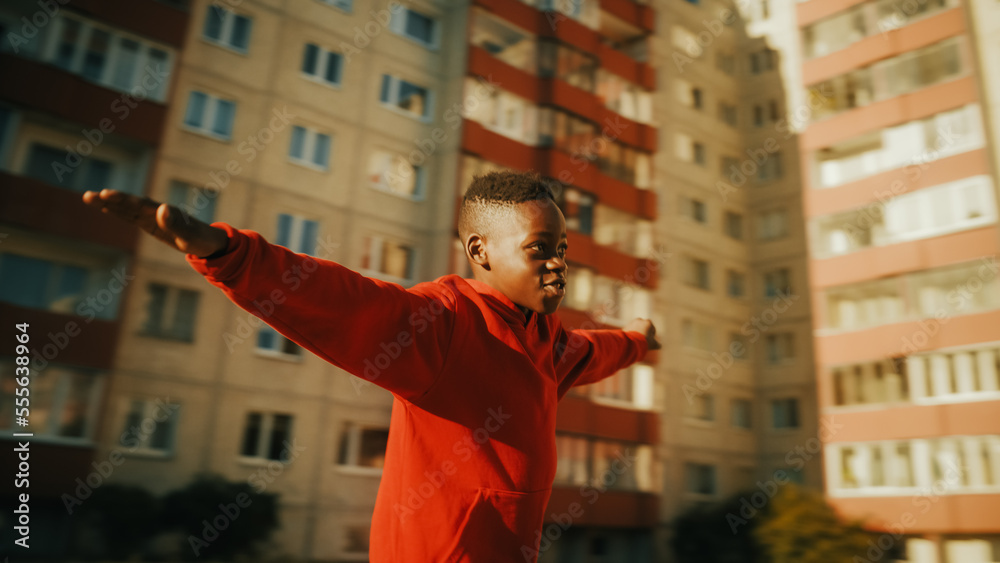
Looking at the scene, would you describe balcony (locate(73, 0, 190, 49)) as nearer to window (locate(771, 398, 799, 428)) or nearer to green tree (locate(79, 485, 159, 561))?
green tree (locate(79, 485, 159, 561))

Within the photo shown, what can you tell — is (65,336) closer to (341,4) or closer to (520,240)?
(341,4)

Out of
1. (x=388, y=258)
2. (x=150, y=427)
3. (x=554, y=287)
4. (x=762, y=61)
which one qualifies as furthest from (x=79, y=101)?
(x=762, y=61)

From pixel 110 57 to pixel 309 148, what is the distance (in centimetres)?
514

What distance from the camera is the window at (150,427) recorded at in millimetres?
15938

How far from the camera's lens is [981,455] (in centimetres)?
1923

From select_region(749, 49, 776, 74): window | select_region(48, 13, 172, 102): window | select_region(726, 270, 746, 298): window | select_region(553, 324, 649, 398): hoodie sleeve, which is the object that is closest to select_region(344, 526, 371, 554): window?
select_region(48, 13, 172, 102): window

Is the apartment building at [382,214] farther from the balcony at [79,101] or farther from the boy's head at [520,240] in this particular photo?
the boy's head at [520,240]

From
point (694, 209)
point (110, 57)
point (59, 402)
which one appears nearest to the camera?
point (59, 402)

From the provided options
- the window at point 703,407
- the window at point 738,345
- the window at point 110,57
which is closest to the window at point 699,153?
the window at point 738,345

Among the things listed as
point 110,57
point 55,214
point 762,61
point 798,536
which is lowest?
point 798,536

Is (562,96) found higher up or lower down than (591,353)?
higher up

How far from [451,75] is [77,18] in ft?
33.6

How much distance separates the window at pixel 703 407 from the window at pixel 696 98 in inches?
479

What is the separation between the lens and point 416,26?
23.3 meters
